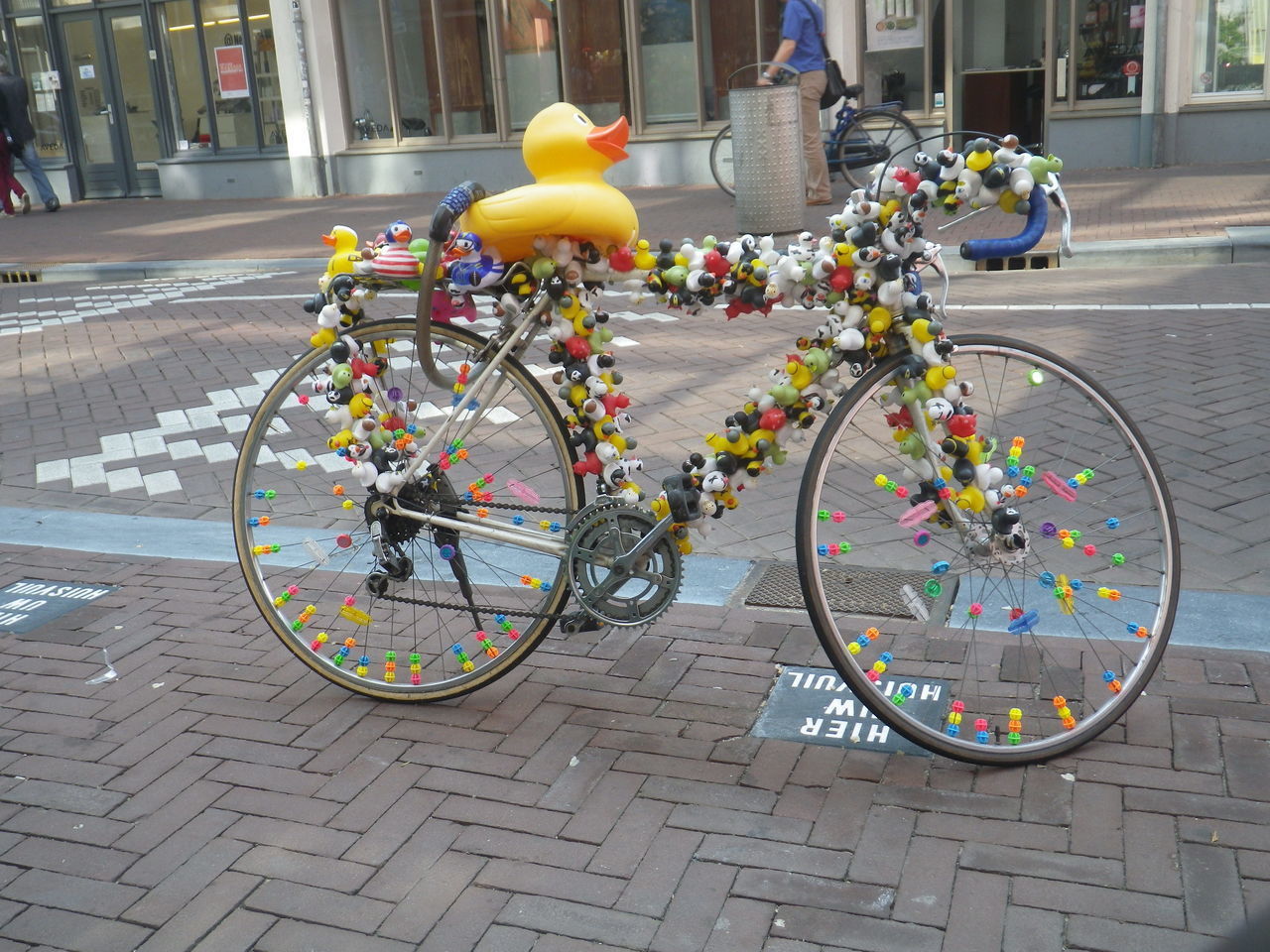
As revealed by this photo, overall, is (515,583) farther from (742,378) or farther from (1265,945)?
(1265,945)

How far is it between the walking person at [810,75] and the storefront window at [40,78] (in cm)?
1305

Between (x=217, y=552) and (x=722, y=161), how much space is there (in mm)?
10599

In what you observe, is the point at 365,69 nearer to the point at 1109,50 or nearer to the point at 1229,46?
the point at 1109,50

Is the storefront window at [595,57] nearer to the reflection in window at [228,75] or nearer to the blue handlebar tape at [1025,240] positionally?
the reflection in window at [228,75]

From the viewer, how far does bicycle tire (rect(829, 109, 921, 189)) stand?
13.1m

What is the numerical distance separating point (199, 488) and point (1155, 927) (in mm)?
4349

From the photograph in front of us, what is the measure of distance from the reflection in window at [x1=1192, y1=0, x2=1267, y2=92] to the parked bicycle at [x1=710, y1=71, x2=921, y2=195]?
3.15 meters

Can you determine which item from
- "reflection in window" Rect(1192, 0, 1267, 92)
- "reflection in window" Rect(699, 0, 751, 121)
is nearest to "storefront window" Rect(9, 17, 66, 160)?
"reflection in window" Rect(699, 0, 751, 121)

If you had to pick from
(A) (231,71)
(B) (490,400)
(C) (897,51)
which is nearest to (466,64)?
(A) (231,71)

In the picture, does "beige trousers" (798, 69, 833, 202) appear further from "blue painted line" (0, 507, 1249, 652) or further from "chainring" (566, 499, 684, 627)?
"chainring" (566, 499, 684, 627)

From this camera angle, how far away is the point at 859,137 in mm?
13195

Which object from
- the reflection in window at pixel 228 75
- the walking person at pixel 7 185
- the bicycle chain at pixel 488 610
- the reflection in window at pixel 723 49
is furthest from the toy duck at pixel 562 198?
the walking person at pixel 7 185

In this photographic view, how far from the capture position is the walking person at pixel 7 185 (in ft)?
59.6

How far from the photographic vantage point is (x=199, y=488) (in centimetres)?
557
